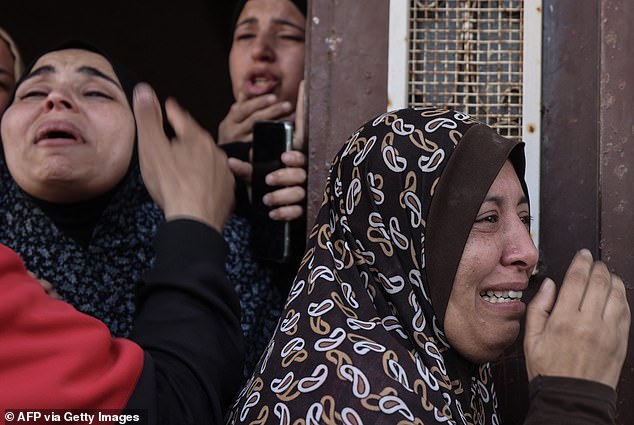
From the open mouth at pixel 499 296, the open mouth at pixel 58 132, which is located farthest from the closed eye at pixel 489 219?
the open mouth at pixel 58 132

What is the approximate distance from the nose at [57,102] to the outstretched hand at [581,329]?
4.14 ft

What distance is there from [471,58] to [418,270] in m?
0.68

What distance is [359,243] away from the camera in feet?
5.75

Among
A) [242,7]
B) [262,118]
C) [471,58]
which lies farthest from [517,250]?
[242,7]

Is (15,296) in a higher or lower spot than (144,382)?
higher

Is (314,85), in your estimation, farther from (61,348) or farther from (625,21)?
(61,348)

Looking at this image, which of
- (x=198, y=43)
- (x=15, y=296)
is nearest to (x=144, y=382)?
(x=15, y=296)

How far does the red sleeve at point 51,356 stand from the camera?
4.41ft

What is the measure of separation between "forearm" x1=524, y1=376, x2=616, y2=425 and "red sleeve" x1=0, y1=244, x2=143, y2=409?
722 millimetres

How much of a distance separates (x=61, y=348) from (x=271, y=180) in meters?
0.94

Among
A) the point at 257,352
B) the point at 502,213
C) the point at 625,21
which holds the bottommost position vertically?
the point at 257,352

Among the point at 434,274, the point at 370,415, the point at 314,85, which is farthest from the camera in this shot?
the point at 314,85

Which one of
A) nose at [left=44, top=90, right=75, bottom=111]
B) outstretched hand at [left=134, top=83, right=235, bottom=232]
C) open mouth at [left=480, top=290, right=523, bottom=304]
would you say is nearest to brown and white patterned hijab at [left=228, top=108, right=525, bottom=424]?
open mouth at [left=480, top=290, right=523, bottom=304]

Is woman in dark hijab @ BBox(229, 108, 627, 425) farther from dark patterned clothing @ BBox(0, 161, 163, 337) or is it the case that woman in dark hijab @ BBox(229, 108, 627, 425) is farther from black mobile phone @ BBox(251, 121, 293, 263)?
dark patterned clothing @ BBox(0, 161, 163, 337)
